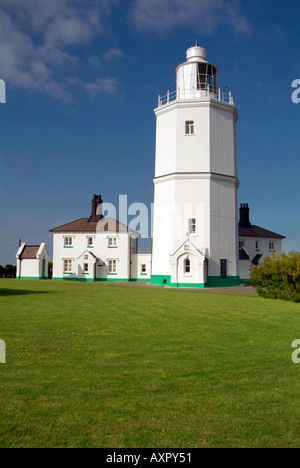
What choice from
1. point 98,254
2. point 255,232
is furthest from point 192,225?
point 255,232

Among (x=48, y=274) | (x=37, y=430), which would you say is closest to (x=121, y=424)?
(x=37, y=430)

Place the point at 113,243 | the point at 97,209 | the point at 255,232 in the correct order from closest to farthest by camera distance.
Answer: the point at 113,243
the point at 97,209
the point at 255,232

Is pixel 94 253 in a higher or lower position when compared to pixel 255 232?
lower

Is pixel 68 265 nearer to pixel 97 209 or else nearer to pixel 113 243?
pixel 113 243

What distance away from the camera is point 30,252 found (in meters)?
47.2

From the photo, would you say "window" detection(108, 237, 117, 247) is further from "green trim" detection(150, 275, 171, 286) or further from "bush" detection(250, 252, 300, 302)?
"bush" detection(250, 252, 300, 302)

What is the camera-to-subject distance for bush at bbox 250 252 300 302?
788 inches

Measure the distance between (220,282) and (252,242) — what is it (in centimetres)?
1849

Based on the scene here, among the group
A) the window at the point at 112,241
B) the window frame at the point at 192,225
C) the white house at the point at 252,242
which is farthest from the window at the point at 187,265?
the white house at the point at 252,242

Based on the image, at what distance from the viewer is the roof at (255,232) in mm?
50156

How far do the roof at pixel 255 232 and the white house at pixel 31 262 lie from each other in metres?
24.9

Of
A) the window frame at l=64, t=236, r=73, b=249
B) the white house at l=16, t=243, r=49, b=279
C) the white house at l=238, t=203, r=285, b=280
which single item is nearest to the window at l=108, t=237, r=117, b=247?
the window frame at l=64, t=236, r=73, b=249

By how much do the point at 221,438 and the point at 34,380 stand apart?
2.96 m
